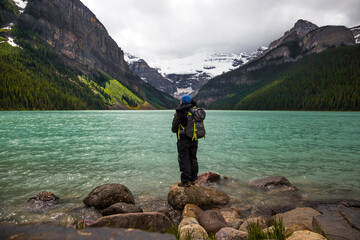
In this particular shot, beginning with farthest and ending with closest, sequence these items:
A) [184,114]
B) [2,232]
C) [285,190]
→ 1. [285,190]
2. [184,114]
3. [2,232]

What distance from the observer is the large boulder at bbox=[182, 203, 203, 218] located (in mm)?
7707

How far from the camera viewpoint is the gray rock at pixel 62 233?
193 centimetres

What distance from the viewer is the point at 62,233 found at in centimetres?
217

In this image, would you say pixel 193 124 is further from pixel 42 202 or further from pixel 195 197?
pixel 42 202

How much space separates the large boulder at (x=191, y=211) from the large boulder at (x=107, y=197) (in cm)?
250

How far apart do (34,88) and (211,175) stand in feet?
567

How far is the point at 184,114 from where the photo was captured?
9.20 m

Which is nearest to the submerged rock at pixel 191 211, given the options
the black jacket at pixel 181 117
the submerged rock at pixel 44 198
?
the black jacket at pixel 181 117

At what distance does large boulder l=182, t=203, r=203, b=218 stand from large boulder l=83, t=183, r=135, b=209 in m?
2.50

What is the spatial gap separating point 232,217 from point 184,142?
3.62 metres

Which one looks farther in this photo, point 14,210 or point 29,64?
point 29,64

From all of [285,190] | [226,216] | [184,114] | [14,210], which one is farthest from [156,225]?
[285,190]

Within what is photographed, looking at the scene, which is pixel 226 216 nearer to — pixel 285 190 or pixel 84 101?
pixel 285 190

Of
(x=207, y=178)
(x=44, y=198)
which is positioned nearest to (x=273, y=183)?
(x=207, y=178)
